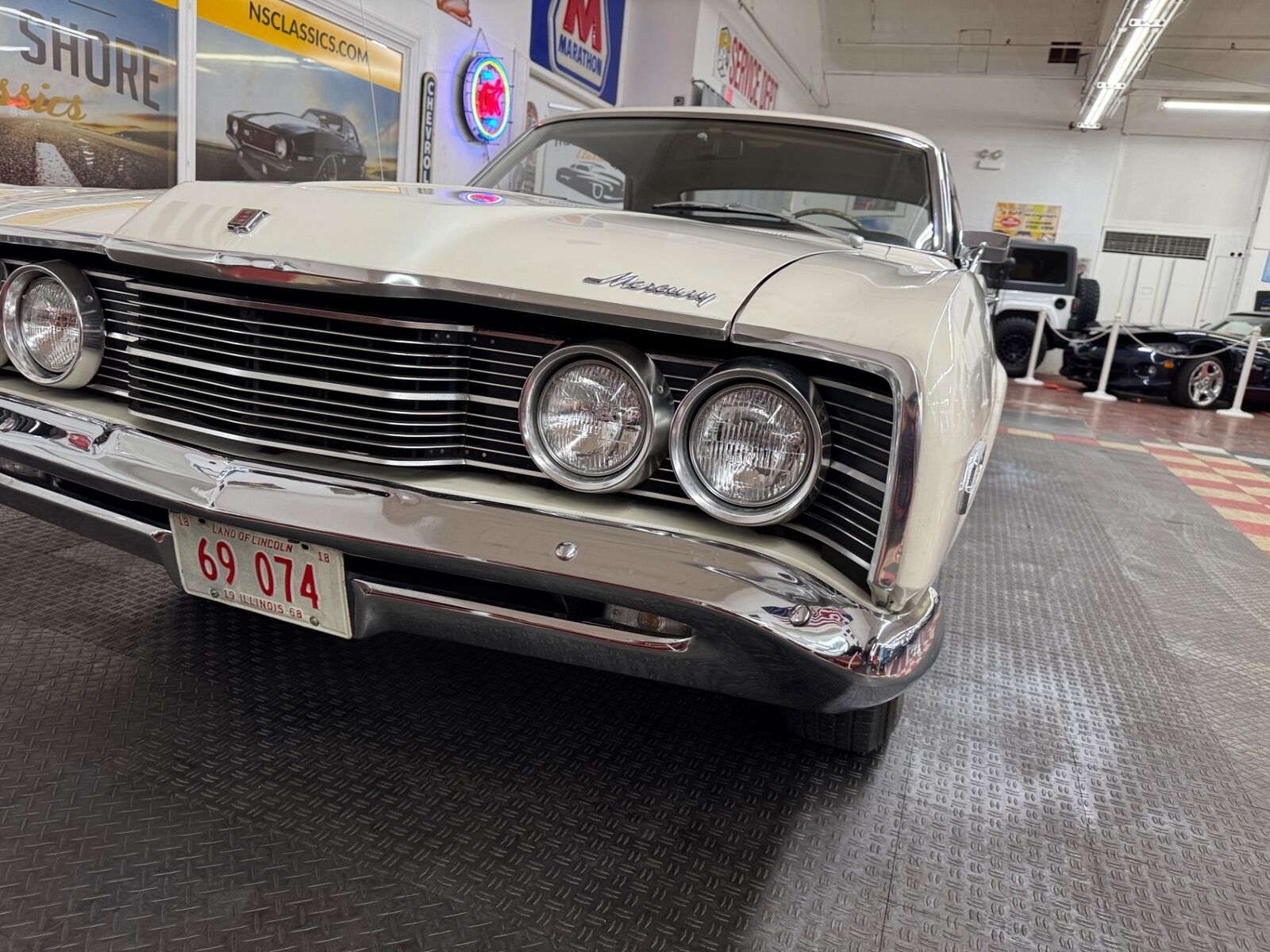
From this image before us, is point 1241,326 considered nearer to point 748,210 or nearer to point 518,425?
point 748,210

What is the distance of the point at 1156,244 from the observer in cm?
1527

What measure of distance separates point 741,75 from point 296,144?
7.33 meters

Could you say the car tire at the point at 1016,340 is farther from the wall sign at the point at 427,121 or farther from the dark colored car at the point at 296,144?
the dark colored car at the point at 296,144

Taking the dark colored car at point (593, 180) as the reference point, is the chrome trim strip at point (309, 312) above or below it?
below

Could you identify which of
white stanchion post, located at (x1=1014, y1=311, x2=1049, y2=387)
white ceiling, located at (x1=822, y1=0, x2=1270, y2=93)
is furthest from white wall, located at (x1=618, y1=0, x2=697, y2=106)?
white ceiling, located at (x1=822, y1=0, x2=1270, y2=93)

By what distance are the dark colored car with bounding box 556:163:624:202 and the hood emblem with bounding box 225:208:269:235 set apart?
3.52ft

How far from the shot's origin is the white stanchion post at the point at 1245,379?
8766mm

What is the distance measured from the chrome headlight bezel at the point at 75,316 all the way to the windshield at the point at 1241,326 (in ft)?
34.7

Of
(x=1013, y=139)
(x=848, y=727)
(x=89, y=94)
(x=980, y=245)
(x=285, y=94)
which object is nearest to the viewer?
(x=848, y=727)

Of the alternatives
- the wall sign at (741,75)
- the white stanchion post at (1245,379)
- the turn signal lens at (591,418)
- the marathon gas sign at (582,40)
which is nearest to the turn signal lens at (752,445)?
the turn signal lens at (591,418)

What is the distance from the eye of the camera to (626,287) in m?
1.28

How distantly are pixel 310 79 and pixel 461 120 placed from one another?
1.58 meters

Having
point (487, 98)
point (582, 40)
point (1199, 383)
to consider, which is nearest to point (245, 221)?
point (487, 98)

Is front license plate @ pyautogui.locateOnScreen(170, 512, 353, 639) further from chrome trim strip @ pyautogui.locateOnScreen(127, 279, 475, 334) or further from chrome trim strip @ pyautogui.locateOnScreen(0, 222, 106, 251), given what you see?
chrome trim strip @ pyautogui.locateOnScreen(0, 222, 106, 251)
